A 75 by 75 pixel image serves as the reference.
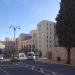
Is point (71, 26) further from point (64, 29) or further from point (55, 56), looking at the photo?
point (55, 56)

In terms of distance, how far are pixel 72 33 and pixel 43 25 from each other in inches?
4716

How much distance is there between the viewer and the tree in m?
47.7

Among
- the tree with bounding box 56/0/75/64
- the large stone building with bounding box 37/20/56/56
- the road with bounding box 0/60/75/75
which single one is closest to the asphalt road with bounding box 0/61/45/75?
the road with bounding box 0/60/75/75

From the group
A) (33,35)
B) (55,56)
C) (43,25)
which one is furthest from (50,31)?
(55,56)

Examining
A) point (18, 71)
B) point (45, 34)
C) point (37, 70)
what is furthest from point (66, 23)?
point (45, 34)

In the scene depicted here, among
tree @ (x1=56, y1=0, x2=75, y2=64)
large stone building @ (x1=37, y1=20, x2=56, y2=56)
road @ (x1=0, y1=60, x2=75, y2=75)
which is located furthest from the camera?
large stone building @ (x1=37, y1=20, x2=56, y2=56)

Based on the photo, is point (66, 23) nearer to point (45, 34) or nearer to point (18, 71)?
point (18, 71)

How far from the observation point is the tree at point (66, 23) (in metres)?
47.7

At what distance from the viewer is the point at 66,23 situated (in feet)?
159

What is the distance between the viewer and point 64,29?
4884cm

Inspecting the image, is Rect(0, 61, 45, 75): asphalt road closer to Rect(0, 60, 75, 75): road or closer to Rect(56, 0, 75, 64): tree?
Rect(0, 60, 75, 75): road

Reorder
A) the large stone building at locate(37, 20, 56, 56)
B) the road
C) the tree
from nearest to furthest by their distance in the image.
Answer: the road → the tree → the large stone building at locate(37, 20, 56, 56)

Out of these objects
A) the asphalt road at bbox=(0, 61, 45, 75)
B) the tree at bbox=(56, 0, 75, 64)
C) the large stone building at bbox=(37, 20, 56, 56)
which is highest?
the large stone building at bbox=(37, 20, 56, 56)

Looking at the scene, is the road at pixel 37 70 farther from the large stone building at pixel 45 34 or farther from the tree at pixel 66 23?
the large stone building at pixel 45 34
